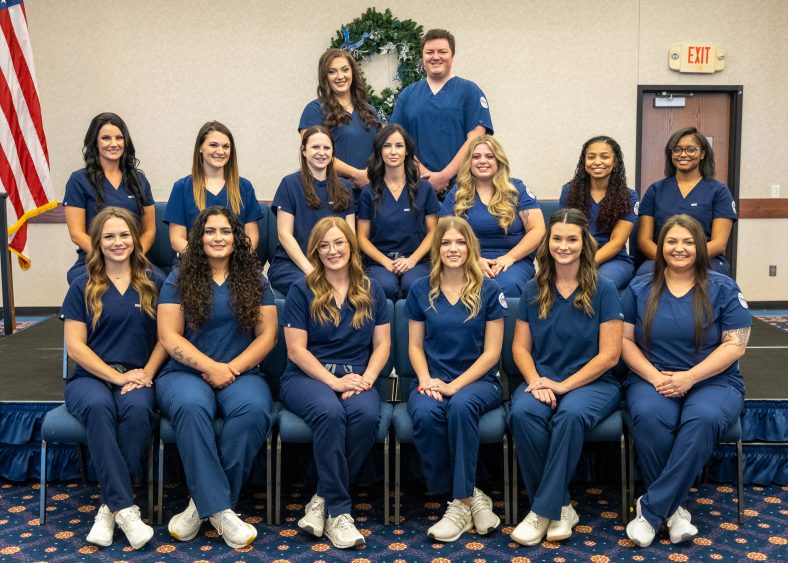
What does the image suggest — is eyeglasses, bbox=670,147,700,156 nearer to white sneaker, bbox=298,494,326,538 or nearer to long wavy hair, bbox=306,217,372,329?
long wavy hair, bbox=306,217,372,329

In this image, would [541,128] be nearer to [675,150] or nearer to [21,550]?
[675,150]

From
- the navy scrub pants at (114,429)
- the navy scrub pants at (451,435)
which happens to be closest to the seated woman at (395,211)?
the navy scrub pants at (451,435)

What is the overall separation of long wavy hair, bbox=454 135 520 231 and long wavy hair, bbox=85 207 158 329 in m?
1.53

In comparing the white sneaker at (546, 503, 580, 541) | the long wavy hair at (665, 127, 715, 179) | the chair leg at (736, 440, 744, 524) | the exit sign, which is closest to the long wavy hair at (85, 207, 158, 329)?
the white sneaker at (546, 503, 580, 541)

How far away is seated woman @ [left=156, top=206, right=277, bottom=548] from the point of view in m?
3.15

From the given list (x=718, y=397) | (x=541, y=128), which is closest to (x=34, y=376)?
(x=718, y=397)

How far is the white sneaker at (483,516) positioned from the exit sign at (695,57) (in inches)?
197

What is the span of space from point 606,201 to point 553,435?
1512 mm

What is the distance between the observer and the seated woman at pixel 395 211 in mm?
4199

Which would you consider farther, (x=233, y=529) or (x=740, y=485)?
(x=740, y=485)

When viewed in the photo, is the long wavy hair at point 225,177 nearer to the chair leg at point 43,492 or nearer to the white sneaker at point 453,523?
the chair leg at point 43,492

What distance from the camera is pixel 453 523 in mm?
3166

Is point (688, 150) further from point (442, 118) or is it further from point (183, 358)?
point (183, 358)

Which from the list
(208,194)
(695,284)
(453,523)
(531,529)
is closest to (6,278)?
(208,194)
